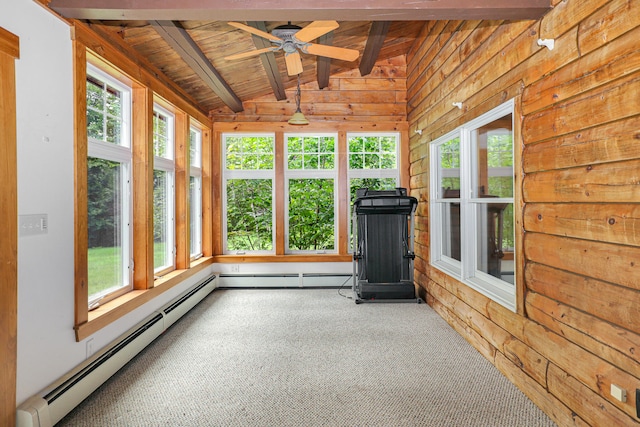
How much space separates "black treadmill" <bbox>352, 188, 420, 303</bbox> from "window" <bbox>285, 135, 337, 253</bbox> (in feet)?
2.85

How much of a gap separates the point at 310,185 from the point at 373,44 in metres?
2.28

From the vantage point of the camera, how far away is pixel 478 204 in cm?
357

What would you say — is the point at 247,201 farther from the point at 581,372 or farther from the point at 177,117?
the point at 581,372

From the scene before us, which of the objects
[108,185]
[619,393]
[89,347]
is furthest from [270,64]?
[619,393]

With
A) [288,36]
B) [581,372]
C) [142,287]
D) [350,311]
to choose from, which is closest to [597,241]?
[581,372]

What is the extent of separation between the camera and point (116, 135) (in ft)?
11.0

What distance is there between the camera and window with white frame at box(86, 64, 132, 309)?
9.76 ft

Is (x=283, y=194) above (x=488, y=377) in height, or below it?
above

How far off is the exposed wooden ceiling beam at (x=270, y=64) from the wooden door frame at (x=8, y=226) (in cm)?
208

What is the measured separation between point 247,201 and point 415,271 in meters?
2.82

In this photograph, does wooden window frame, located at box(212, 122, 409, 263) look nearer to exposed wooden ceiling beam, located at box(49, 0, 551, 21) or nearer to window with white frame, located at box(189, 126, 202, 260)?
window with white frame, located at box(189, 126, 202, 260)

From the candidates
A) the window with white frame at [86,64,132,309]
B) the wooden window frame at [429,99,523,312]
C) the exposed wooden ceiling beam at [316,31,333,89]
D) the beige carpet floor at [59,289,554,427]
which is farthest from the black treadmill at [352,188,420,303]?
the window with white frame at [86,64,132,309]

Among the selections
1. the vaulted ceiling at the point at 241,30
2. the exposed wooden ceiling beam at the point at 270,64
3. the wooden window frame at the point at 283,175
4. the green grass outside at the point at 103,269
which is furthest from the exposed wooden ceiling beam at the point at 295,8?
the wooden window frame at the point at 283,175

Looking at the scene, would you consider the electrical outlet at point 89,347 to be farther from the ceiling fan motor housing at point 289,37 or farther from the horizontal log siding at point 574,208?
the horizontal log siding at point 574,208
